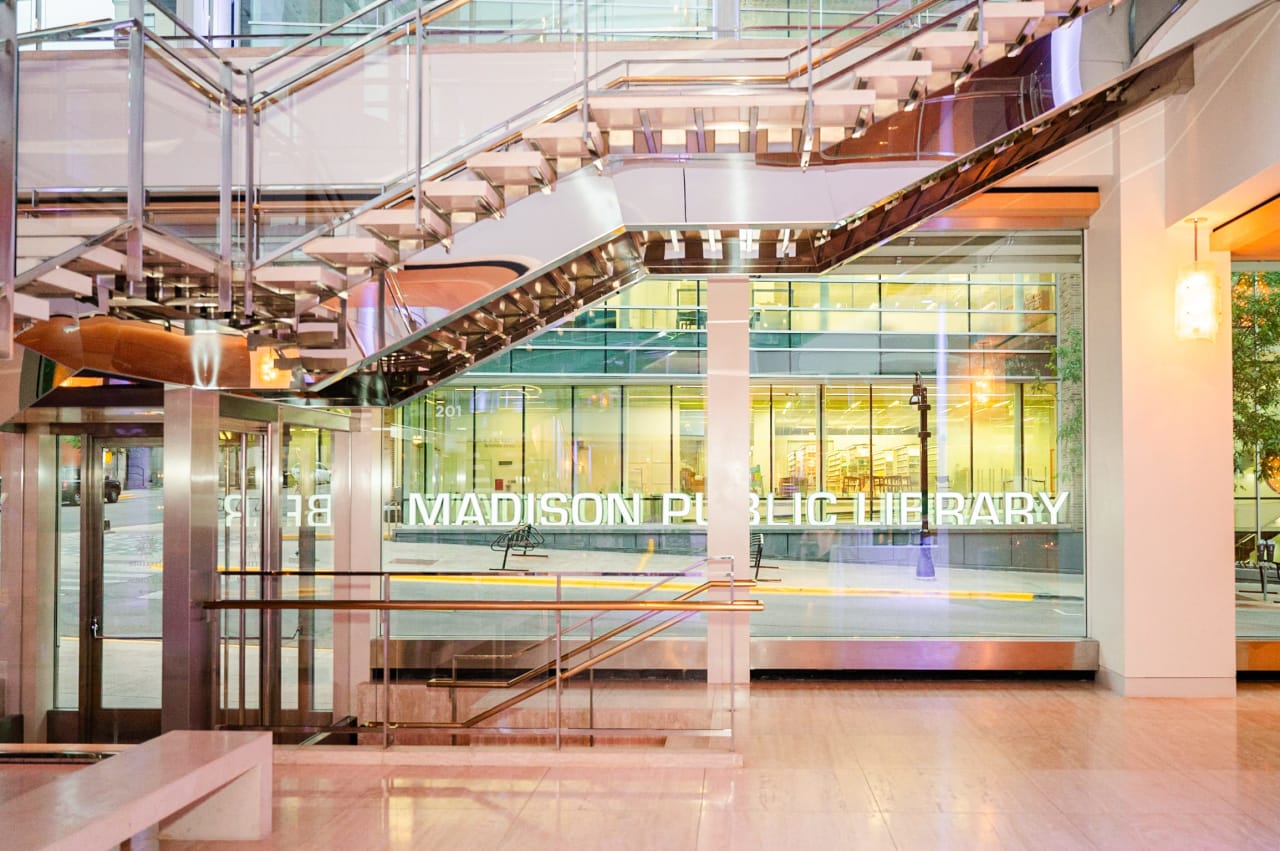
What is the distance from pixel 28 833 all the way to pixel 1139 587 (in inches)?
323

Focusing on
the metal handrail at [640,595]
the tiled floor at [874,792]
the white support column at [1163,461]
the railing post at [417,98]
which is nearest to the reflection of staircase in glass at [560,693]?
the metal handrail at [640,595]

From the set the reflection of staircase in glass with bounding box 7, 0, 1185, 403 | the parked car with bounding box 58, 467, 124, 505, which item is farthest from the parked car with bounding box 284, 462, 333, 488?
the reflection of staircase in glass with bounding box 7, 0, 1185, 403

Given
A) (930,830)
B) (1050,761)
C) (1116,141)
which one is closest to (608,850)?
(930,830)

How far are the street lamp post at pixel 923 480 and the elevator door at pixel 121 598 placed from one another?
6.43m

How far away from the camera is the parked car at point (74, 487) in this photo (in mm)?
8578

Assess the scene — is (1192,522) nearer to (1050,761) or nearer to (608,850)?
(1050,761)

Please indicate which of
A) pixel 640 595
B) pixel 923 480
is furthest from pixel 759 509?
pixel 923 480

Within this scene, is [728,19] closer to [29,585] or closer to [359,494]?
[359,494]

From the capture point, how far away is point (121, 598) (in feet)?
27.9

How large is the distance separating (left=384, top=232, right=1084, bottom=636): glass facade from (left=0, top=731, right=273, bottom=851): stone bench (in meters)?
4.23

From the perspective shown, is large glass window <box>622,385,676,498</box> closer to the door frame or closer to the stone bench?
the door frame

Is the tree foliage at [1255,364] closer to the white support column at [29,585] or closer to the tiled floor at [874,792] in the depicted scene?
the tiled floor at [874,792]

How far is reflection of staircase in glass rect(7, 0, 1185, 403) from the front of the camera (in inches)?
256

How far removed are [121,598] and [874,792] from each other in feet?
18.3
